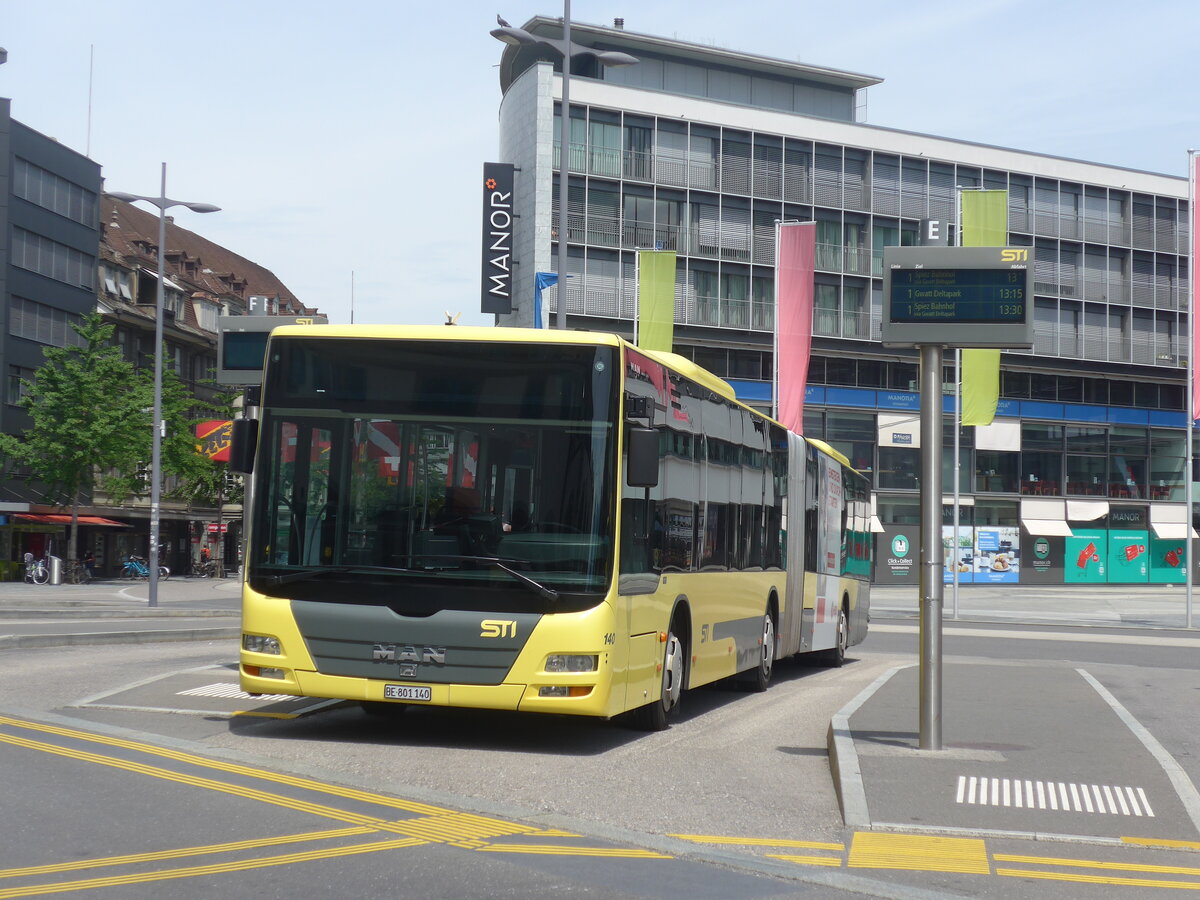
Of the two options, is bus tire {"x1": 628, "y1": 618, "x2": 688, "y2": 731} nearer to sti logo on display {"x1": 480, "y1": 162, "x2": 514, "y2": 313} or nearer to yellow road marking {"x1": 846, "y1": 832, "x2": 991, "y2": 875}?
yellow road marking {"x1": 846, "y1": 832, "x2": 991, "y2": 875}

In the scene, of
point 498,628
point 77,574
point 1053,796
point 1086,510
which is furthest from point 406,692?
point 1086,510

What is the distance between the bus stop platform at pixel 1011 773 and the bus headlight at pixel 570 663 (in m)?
1.76

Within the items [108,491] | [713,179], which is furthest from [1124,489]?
[108,491]

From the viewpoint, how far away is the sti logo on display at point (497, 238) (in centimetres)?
4894

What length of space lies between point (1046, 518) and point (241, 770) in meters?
58.2

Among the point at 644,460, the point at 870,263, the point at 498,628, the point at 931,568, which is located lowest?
the point at 498,628

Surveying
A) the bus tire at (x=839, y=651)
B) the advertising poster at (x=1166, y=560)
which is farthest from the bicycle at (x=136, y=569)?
the bus tire at (x=839, y=651)

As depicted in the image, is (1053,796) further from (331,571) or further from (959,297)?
(331,571)

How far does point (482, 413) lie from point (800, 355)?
30.6 m

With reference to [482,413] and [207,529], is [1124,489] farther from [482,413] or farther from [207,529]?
[482,413]

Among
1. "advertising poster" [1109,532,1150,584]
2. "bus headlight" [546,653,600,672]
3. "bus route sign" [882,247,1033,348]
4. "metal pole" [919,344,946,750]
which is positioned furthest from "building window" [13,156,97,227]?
"metal pole" [919,344,946,750]

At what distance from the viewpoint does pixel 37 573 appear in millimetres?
52625

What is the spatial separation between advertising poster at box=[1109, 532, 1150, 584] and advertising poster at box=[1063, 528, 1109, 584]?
1.38 feet

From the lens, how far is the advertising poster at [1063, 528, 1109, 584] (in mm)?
64375
